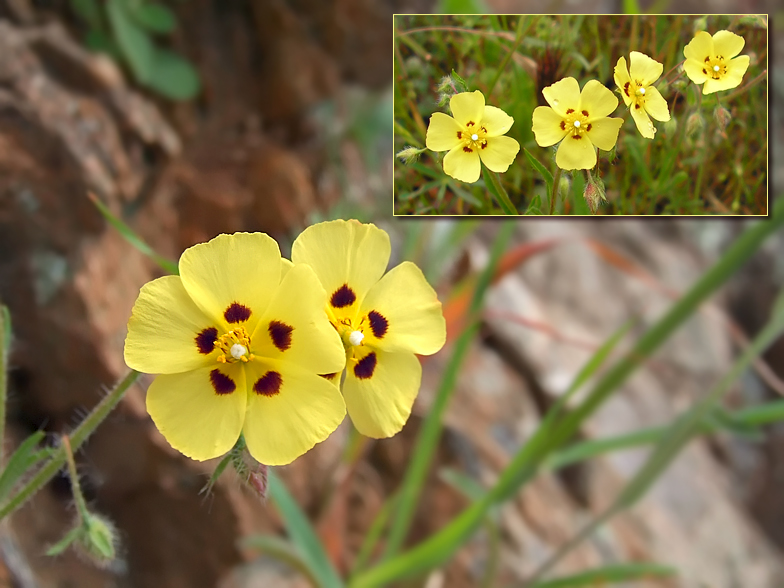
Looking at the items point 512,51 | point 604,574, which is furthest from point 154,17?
point 604,574

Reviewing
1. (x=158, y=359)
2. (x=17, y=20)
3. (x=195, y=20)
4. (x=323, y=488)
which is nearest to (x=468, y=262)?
(x=323, y=488)

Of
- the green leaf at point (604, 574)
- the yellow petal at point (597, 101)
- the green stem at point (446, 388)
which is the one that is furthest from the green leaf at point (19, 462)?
the green leaf at point (604, 574)

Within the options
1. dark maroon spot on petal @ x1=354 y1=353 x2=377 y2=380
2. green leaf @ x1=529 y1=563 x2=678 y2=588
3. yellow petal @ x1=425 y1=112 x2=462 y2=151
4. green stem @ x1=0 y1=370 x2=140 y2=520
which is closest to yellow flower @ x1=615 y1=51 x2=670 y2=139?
yellow petal @ x1=425 y1=112 x2=462 y2=151

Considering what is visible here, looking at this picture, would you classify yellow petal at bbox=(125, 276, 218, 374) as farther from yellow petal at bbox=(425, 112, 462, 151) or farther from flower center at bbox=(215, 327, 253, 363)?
yellow petal at bbox=(425, 112, 462, 151)

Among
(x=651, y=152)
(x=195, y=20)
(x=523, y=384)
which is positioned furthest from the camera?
(x=523, y=384)

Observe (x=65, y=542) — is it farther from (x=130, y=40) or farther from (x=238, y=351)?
(x=130, y=40)

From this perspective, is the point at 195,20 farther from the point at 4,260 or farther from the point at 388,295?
the point at 388,295
